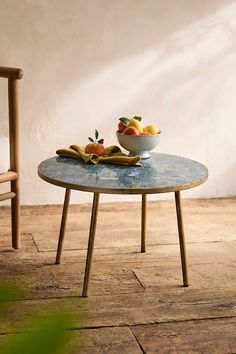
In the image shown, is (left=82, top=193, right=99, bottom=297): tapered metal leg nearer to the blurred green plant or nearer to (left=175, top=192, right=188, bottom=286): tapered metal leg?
(left=175, top=192, right=188, bottom=286): tapered metal leg

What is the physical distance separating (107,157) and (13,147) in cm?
45

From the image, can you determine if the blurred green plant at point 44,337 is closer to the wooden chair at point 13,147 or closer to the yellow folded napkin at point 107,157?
the yellow folded napkin at point 107,157

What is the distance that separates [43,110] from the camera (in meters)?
2.94

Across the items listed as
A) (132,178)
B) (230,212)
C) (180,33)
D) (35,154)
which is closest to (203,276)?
(132,178)

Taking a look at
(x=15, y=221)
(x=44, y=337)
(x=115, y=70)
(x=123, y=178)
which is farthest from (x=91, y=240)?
(x=44, y=337)

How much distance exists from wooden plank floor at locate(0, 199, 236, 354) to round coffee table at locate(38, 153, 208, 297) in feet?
0.37

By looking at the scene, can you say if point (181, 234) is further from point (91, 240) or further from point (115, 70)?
point (115, 70)

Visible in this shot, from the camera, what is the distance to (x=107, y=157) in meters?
2.02

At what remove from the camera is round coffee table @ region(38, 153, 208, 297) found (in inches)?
67.9

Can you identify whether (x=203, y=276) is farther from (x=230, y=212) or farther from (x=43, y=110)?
(x=43, y=110)

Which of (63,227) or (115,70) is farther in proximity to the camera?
(115,70)

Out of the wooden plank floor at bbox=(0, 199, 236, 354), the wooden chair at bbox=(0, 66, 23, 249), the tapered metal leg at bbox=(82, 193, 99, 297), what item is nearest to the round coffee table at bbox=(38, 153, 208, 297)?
the tapered metal leg at bbox=(82, 193, 99, 297)

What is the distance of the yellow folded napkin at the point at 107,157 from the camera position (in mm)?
1988

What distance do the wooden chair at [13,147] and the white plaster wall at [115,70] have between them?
0.63 meters
